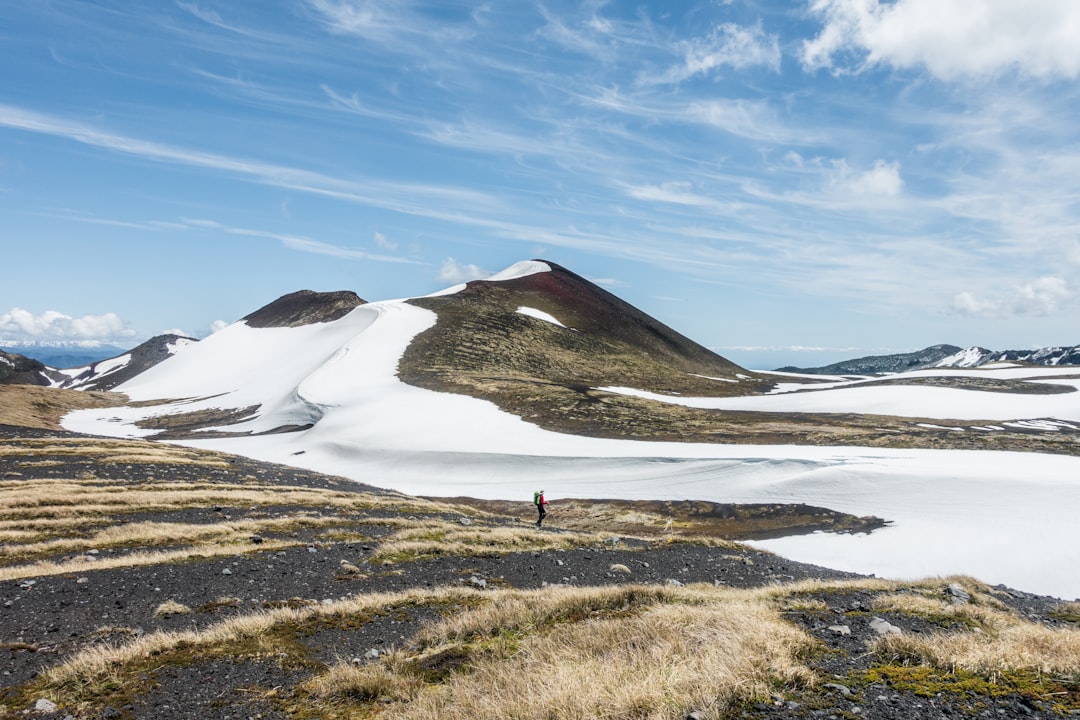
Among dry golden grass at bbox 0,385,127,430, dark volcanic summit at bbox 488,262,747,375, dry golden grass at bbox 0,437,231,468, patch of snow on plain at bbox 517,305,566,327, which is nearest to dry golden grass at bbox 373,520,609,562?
dry golden grass at bbox 0,437,231,468

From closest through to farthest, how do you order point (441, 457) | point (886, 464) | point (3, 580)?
point (3, 580), point (886, 464), point (441, 457)

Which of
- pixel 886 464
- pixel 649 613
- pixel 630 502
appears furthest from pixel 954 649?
pixel 886 464

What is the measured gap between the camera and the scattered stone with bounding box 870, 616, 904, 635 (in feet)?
28.1

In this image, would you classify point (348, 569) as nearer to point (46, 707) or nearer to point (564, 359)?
point (46, 707)

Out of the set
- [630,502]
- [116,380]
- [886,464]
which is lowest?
[630,502]

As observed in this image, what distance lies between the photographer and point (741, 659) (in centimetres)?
607

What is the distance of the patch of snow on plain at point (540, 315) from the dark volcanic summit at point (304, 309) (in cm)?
3580

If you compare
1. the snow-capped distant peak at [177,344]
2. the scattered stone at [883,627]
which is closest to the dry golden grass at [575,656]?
the scattered stone at [883,627]

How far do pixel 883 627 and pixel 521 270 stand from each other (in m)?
141

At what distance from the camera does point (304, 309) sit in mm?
123438

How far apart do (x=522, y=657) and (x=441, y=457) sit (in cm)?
3944

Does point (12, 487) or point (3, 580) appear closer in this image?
point (3, 580)

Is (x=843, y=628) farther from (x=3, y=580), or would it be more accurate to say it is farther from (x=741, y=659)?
(x=3, y=580)

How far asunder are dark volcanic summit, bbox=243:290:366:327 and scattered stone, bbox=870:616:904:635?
373ft
